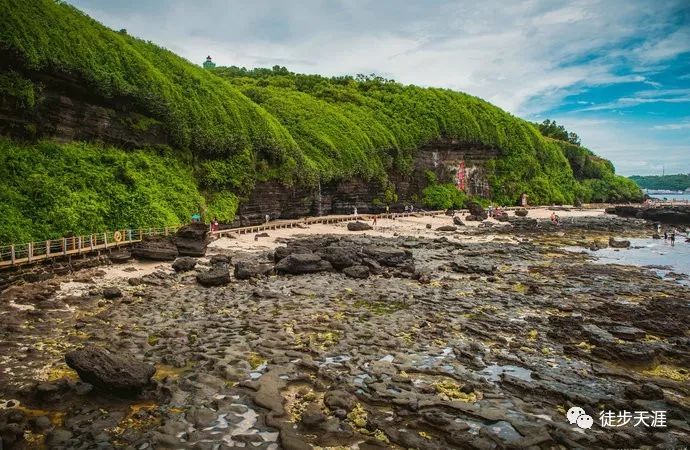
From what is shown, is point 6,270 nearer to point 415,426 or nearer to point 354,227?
point 415,426

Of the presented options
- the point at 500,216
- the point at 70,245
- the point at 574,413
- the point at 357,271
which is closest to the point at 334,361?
the point at 574,413

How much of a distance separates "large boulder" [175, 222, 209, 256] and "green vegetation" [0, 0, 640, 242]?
12.0ft

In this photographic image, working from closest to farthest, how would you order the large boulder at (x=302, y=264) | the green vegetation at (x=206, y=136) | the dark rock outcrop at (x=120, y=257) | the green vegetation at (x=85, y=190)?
the green vegetation at (x=85, y=190)
the dark rock outcrop at (x=120, y=257)
the large boulder at (x=302, y=264)
the green vegetation at (x=206, y=136)

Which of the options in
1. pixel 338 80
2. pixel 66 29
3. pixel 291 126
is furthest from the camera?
pixel 338 80

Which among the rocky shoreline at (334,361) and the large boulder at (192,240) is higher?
the large boulder at (192,240)

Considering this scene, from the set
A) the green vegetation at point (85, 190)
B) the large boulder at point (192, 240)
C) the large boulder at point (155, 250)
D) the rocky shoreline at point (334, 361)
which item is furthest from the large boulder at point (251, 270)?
the green vegetation at point (85, 190)

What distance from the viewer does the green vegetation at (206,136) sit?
2739cm

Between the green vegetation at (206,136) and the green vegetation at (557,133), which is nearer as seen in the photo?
the green vegetation at (206,136)

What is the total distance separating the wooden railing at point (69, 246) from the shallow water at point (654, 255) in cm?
3455

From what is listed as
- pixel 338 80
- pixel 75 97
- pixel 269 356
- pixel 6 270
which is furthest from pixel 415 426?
pixel 338 80

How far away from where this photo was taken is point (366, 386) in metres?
10.9

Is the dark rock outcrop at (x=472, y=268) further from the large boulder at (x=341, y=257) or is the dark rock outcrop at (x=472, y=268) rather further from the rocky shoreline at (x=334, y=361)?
the large boulder at (x=341, y=257)

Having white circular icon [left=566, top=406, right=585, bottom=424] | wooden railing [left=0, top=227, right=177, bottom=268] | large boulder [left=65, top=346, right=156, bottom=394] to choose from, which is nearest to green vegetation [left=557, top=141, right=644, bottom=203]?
wooden railing [left=0, top=227, right=177, bottom=268]

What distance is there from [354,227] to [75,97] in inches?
1170
